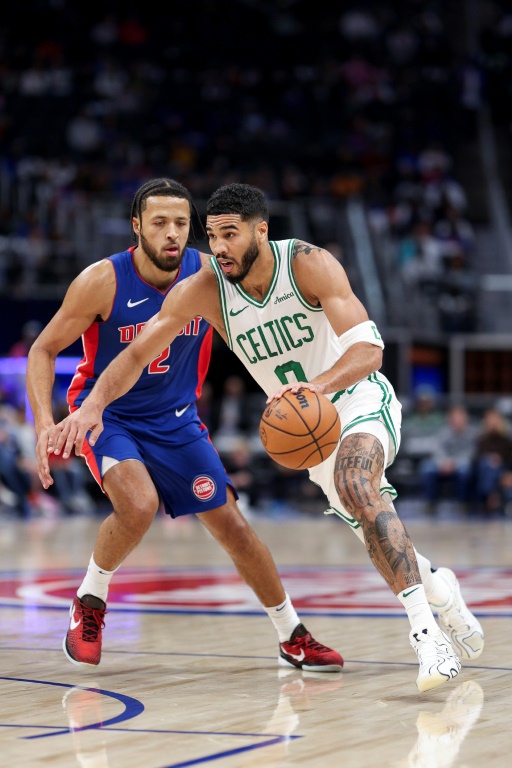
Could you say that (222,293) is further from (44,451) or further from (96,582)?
(96,582)

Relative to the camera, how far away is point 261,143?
22109 millimetres

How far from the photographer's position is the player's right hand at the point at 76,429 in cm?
482

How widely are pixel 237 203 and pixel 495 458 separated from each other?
11.7m

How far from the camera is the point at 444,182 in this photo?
73.3 ft

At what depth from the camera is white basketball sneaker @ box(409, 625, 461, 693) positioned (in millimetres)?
4156

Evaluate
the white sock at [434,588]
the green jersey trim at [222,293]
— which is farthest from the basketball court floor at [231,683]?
the green jersey trim at [222,293]

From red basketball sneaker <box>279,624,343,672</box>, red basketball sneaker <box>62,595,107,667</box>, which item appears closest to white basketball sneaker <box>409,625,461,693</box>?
red basketball sneaker <box>279,624,343,672</box>

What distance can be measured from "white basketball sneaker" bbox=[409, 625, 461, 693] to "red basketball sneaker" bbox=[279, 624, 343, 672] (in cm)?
78

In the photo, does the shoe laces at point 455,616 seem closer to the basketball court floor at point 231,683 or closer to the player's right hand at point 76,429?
the basketball court floor at point 231,683

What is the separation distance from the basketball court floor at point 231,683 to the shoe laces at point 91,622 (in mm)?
156

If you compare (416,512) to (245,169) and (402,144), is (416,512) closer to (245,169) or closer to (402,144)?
(245,169)

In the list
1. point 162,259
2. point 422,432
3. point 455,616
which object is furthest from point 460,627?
point 422,432

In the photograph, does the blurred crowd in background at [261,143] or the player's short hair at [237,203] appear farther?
the blurred crowd in background at [261,143]

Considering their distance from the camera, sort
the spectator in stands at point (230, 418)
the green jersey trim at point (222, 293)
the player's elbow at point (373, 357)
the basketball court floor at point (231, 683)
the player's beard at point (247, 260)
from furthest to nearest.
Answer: the spectator in stands at point (230, 418) → the green jersey trim at point (222, 293) → the player's beard at point (247, 260) → the player's elbow at point (373, 357) → the basketball court floor at point (231, 683)
